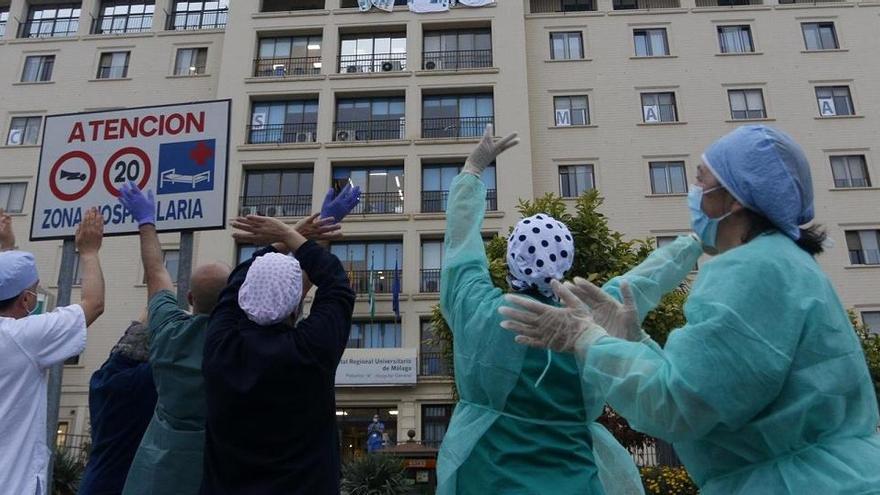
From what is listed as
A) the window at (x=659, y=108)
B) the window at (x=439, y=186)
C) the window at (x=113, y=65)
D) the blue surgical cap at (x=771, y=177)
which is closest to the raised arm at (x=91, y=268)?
the blue surgical cap at (x=771, y=177)

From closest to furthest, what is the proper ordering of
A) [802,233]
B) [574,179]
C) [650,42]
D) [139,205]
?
[802,233] → [139,205] → [574,179] → [650,42]

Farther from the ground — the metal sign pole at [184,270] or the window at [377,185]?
the window at [377,185]

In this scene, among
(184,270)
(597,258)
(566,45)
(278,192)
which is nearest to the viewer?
(184,270)

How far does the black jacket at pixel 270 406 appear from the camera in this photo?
241 cm

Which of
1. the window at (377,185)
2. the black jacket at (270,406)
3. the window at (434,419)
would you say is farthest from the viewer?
the window at (377,185)

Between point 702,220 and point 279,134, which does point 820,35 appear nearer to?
point 279,134

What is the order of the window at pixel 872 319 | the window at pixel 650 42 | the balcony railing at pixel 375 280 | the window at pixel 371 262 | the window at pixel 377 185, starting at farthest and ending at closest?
the window at pixel 650 42
the window at pixel 377 185
the window at pixel 371 262
the balcony railing at pixel 375 280
the window at pixel 872 319

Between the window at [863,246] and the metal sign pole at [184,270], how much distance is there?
26499 mm

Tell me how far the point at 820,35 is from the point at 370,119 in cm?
1949

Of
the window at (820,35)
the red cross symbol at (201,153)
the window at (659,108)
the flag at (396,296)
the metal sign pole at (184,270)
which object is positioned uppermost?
the window at (820,35)

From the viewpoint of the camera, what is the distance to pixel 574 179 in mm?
27062

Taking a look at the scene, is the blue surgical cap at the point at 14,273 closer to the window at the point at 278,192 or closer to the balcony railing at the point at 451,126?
the window at the point at 278,192

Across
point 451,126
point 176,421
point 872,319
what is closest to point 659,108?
point 451,126

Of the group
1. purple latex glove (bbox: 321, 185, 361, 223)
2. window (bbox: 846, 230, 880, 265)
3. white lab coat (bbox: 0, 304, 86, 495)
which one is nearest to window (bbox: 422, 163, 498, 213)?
window (bbox: 846, 230, 880, 265)
